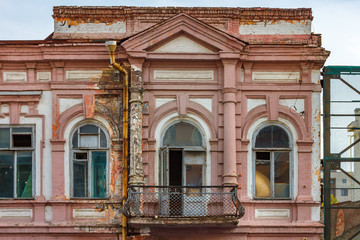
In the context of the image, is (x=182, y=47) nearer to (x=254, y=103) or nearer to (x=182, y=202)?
(x=254, y=103)

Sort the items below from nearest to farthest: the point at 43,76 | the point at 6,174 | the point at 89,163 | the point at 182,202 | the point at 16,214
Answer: the point at 182,202 → the point at 16,214 → the point at 89,163 → the point at 6,174 → the point at 43,76

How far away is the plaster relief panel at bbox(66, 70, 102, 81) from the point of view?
60.5 feet

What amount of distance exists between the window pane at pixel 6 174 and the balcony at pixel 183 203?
3086 mm

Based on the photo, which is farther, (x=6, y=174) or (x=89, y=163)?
(x=6, y=174)

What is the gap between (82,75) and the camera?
60.6ft

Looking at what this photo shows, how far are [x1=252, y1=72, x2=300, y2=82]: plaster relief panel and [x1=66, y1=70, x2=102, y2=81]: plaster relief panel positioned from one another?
3.86 metres

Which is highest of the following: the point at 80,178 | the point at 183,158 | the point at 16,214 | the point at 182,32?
the point at 182,32

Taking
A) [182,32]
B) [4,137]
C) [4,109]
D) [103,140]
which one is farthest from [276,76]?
[4,137]

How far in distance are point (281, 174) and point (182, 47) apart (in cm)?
390

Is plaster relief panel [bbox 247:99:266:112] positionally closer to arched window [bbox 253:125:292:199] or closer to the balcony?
arched window [bbox 253:125:292:199]

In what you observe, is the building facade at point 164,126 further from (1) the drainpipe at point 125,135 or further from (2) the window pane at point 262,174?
(1) the drainpipe at point 125,135

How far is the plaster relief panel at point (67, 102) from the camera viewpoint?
1838 cm

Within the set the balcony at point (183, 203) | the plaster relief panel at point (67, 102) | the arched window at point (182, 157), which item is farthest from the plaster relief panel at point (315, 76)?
the plaster relief panel at point (67, 102)

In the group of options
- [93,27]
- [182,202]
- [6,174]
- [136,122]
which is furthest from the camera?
[93,27]
